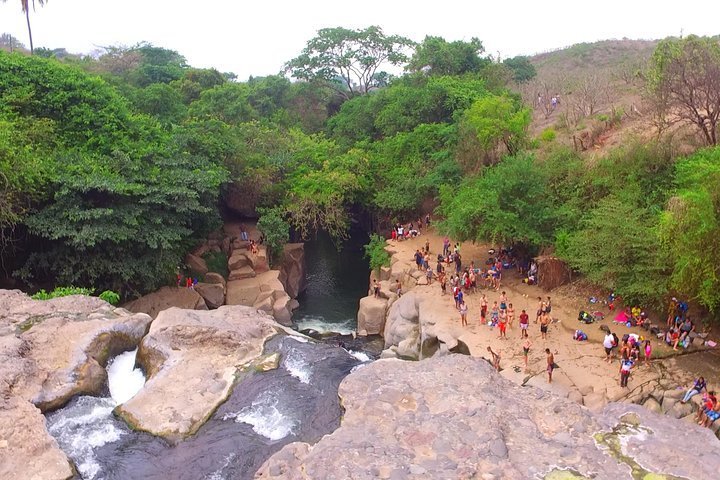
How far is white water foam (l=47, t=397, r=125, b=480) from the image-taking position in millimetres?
12000

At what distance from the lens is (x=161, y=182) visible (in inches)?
899

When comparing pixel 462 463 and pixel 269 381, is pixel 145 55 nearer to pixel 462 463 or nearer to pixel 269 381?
pixel 269 381

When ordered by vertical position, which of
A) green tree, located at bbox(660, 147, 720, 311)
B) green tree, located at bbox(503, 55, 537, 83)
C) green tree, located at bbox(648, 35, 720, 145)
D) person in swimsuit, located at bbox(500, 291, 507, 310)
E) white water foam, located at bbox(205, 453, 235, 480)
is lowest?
white water foam, located at bbox(205, 453, 235, 480)

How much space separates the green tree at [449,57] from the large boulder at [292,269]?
56.5ft

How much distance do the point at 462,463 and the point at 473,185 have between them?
16.5m

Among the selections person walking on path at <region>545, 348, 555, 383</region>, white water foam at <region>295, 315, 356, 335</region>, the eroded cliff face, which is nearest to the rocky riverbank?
person walking on path at <region>545, 348, 555, 383</region>

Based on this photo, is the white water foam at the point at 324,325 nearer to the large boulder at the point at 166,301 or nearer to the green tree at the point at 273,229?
the green tree at the point at 273,229

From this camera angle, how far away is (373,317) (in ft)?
78.4

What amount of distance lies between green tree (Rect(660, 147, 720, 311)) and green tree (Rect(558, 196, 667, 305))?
0.96 meters

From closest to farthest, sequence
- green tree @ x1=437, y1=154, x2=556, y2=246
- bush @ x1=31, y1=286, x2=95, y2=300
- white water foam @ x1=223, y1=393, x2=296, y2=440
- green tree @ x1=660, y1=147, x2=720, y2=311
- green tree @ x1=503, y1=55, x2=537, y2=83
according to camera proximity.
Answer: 1. white water foam @ x1=223, y1=393, x2=296, y2=440
2. green tree @ x1=660, y1=147, x2=720, y2=311
3. bush @ x1=31, y1=286, x2=95, y2=300
4. green tree @ x1=437, y1=154, x2=556, y2=246
5. green tree @ x1=503, y1=55, x2=537, y2=83

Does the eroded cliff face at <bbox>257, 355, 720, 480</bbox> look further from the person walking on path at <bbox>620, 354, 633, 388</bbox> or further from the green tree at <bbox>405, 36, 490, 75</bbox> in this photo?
the green tree at <bbox>405, 36, 490, 75</bbox>

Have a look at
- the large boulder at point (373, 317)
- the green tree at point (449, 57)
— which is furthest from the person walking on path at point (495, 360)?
the green tree at point (449, 57)

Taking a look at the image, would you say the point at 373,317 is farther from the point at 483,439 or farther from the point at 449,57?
the point at 449,57

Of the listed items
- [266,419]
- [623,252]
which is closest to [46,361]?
[266,419]
